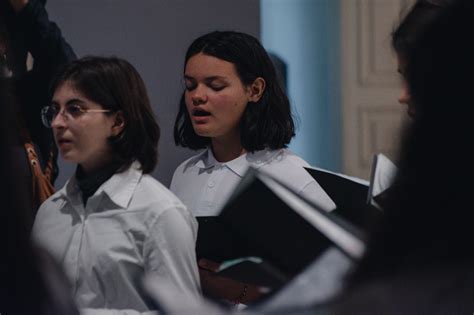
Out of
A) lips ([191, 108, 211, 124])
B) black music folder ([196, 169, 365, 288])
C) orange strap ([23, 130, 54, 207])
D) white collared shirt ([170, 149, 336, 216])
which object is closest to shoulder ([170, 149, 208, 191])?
white collared shirt ([170, 149, 336, 216])

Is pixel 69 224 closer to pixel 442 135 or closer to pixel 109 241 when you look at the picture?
pixel 109 241

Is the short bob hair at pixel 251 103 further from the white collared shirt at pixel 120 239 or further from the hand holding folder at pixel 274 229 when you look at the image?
the hand holding folder at pixel 274 229

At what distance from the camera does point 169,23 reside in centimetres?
170

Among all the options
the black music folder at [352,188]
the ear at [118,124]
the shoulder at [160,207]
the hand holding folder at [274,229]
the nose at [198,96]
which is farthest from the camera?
the nose at [198,96]

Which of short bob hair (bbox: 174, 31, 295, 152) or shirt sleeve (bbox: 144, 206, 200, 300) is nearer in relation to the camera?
shirt sleeve (bbox: 144, 206, 200, 300)

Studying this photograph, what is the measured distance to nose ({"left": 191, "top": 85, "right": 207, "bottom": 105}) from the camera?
1.20m

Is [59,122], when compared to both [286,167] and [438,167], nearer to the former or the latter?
[286,167]

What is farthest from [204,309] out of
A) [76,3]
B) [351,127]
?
[351,127]

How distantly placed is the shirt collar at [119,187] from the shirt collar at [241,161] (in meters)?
0.24

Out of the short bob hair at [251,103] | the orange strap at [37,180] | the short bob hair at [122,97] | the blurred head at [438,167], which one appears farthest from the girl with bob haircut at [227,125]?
the blurred head at [438,167]

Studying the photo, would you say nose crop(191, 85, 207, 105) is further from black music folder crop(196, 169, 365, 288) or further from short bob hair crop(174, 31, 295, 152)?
black music folder crop(196, 169, 365, 288)

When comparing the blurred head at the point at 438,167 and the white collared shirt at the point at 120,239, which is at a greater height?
the blurred head at the point at 438,167

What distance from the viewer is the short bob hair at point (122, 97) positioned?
1.03m

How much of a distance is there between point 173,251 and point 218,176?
339 millimetres
